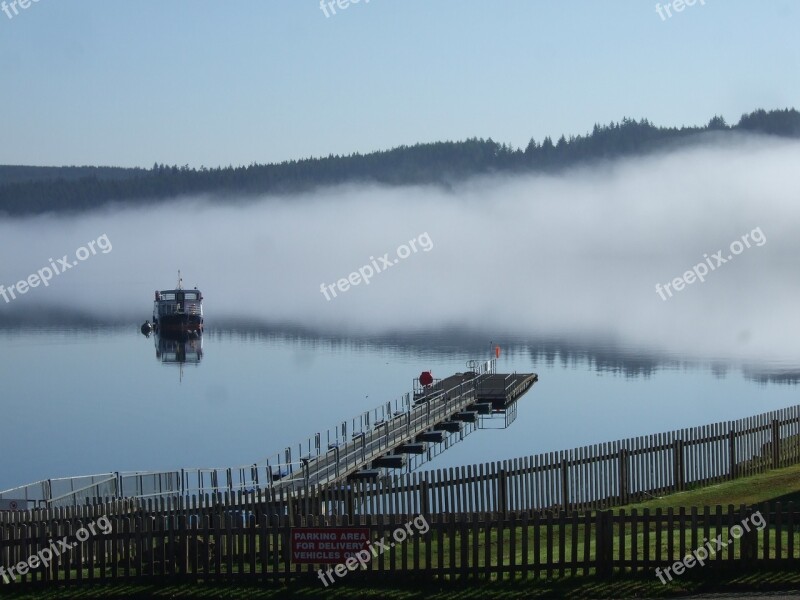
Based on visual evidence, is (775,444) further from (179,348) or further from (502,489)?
(179,348)

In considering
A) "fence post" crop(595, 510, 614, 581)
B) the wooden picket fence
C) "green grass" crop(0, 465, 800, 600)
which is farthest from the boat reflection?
"fence post" crop(595, 510, 614, 581)

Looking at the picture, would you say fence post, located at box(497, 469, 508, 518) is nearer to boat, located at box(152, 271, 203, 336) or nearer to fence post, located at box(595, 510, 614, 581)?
fence post, located at box(595, 510, 614, 581)

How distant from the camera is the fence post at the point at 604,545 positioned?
1975cm

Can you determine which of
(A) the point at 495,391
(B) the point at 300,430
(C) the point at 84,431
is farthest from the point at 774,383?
(C) the point at 84,431

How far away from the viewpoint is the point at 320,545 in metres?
20.2

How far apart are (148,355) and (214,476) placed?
83437 millimetres

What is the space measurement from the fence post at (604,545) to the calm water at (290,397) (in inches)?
1290

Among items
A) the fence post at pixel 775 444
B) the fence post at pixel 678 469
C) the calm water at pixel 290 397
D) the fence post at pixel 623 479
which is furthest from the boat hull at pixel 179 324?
the fence post at pixel 623 479

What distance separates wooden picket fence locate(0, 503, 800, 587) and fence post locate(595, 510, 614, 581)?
16 mm

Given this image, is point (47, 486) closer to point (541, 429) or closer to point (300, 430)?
point (300, 430)

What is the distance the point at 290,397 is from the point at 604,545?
198ft

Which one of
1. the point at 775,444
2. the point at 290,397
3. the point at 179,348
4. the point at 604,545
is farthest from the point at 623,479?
the point at 179,348

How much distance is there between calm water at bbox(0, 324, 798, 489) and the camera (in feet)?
199

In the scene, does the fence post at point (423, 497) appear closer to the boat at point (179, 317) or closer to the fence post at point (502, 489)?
the fence post at point (502, 489)
